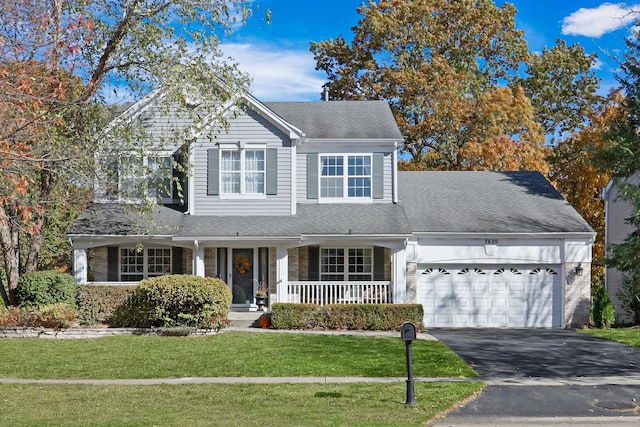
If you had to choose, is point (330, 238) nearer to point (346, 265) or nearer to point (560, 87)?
point (346, 265)

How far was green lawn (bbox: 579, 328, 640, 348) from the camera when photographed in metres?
20.9

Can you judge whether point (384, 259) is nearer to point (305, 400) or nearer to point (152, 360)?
point (152, 360)

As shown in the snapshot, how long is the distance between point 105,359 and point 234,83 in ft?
29.7

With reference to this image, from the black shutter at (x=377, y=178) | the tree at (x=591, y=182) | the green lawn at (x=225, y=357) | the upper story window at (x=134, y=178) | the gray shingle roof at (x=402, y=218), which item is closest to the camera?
the green lawn at (x=225, y=357)

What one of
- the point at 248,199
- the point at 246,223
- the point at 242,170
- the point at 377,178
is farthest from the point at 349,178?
the point at 246,223

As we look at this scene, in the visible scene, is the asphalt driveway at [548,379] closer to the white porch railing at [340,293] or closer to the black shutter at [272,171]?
the white porch railing at [340,293]

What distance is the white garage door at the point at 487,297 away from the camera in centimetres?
2559

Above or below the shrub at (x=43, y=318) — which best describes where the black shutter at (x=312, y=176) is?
above

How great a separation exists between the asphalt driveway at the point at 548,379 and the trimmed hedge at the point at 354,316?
112 cm

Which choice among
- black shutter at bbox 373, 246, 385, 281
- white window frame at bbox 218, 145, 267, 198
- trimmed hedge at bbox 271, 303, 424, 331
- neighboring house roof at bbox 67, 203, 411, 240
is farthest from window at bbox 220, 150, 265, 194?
trimmed hedge at bbox 271, 303, 424, 331

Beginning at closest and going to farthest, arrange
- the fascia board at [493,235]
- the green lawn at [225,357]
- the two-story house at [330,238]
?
1. the green lawn at [225,357]
2. the two-story house at [330,238]
3. the fascia board at [493,235]

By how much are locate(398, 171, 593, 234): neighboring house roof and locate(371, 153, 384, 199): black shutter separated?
0.99m

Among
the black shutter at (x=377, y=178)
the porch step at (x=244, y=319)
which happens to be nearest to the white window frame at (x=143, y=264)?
the porch step at (x=244, y=319)

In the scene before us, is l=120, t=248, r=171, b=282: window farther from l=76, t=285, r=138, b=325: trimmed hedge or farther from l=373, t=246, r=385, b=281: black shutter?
l=373, t=246, r=385, b=281: black shutter
